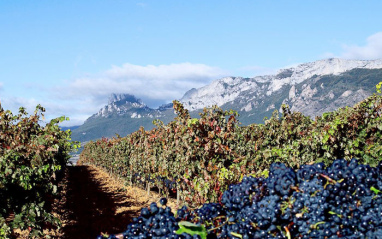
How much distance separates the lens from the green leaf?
1.93 m

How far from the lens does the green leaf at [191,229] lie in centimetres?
193

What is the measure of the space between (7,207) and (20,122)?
1.91 meters

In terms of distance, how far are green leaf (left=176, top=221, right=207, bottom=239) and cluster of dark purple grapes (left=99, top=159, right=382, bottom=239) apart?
5 centimetres

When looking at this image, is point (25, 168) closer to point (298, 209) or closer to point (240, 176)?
point (240, 176)

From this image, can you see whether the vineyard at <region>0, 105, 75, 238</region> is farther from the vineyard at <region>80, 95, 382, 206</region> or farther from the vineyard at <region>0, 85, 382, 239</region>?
the vineyard at <region>80, 95, 382, 206</region>

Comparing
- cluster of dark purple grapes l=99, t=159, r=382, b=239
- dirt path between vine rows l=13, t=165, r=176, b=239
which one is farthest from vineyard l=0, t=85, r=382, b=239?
dirt path between vine rows l=13, t=165, r=176, b=239

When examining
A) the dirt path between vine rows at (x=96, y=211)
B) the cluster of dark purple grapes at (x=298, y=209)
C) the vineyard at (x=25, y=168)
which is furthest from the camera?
the dirt path between vine rows at (x=96, y=211)

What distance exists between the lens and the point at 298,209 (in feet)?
6.44

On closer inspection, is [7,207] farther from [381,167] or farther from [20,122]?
[381,167]

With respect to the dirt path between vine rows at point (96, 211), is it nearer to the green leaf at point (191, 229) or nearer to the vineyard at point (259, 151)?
the vineyard at point (259, 151)

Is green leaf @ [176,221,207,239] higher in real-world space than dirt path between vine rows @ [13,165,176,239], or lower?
higher

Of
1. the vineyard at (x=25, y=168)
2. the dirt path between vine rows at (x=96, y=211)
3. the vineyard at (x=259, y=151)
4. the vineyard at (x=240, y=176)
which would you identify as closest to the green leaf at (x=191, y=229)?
the vineyard at (x=240, y=176)

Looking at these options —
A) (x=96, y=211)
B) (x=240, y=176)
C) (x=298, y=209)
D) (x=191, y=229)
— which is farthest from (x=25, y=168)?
(x=96, y=211)

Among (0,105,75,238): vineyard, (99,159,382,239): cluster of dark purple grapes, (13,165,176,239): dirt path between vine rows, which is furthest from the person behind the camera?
(13,165,176,239): dirt path between vine rows
